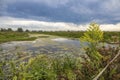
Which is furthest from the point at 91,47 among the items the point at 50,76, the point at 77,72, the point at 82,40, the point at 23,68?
the point at 23,68

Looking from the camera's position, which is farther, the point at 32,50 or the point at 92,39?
the point at 32,50

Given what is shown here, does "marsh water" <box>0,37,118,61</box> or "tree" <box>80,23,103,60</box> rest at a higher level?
"tree" <box>80,23,103,60</box>

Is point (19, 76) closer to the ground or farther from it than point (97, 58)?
closer to the ground

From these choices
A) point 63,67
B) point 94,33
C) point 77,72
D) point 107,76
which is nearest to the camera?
point 107,76

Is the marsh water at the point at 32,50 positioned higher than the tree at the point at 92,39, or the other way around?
the tree at the point at 92,39

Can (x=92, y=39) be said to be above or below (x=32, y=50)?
above

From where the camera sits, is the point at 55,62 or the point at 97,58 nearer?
the point at 97,58

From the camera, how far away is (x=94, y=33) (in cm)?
602

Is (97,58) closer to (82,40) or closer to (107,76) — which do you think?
(107,76)

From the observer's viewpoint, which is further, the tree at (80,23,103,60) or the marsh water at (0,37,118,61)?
the marsh water at (0,37,118,61)

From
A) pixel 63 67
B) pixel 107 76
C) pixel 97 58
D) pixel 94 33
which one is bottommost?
pixel 63 67

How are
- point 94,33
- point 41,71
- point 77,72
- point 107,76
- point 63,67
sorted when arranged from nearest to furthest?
point 107,76
point 77,72
point 94,33
point 41,71
point 63,67

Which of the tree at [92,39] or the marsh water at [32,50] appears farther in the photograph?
the marsh water at [32,50]

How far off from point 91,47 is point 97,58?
2.10 feet
